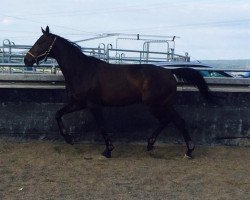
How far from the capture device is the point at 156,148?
927 cm

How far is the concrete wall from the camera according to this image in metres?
9.41

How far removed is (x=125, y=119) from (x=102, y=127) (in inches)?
35.4

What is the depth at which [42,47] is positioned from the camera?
8.77 meters

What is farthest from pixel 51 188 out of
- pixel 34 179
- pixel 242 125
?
pixel 242 125

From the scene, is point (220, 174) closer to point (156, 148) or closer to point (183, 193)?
point (183, 193)

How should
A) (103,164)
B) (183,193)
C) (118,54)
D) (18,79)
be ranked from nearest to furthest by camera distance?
(183,193)
(103,164)
(18,79)
(118,54)

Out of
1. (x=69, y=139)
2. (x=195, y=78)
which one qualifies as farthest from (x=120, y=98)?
(x=195, y=78)

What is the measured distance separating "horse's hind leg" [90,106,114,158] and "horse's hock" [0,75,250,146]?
75 centimetres

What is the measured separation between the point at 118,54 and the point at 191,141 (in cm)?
786

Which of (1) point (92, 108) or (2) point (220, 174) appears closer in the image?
(2) point (220, 174)

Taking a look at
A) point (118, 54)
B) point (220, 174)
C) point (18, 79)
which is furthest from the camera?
point (118, 54)

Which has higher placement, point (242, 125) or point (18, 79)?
point (18, 79)

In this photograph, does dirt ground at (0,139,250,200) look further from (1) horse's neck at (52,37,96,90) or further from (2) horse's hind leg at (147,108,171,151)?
(1) horse's neck at (52,37,96,90)

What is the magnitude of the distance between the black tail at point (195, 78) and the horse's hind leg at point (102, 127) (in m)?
1.63
